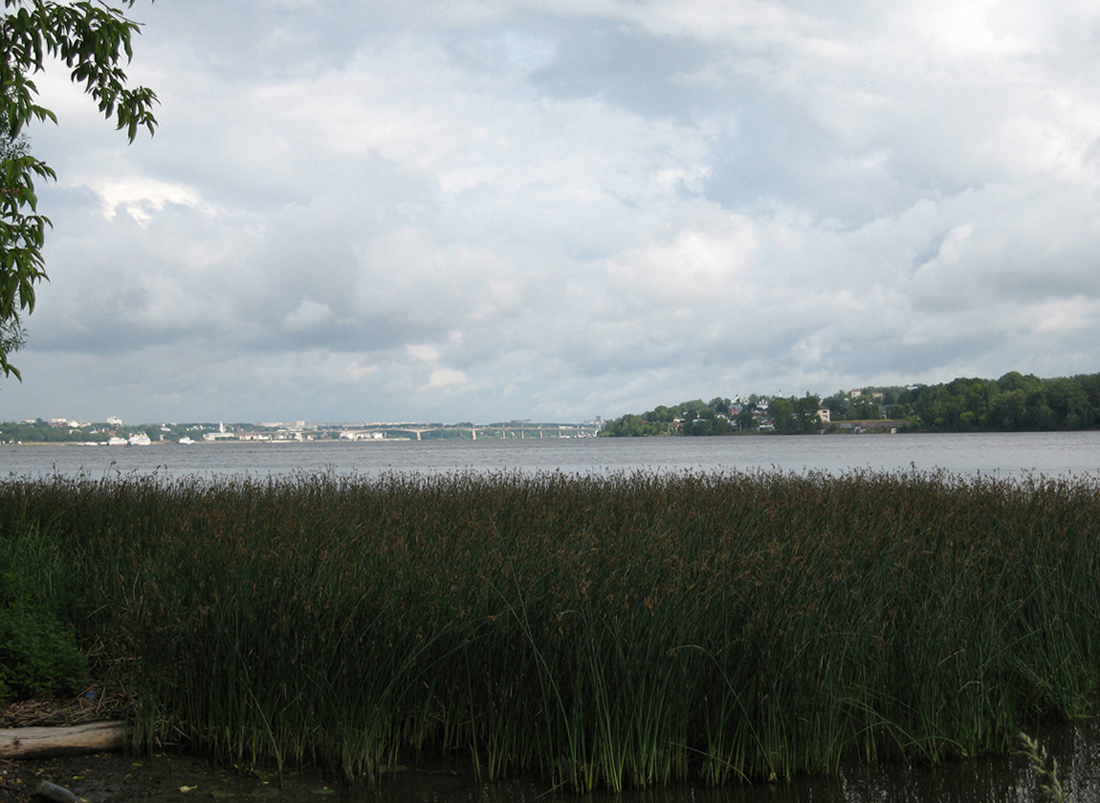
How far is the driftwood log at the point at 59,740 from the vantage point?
4883 mm

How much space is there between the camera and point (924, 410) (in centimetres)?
10481

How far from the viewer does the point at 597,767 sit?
193 inches

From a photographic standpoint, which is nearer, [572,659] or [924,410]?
[572,659]

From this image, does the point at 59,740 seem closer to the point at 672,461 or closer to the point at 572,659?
the point at 572,659

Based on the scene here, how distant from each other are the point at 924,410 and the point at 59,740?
11285 cm

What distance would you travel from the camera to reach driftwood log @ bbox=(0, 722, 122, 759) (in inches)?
192

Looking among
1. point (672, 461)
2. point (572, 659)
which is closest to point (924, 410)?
point (672, 461)

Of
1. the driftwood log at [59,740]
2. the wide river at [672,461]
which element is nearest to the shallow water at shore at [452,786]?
the driftwood log at [59,740]

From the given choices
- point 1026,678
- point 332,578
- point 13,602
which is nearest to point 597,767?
point 332,578

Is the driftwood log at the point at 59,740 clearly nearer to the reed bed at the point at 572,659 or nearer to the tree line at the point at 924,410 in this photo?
the reed bed at the point at 572,659

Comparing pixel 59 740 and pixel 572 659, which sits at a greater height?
pixel 572 659

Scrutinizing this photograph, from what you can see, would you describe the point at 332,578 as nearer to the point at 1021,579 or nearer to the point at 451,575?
the point at 451,575

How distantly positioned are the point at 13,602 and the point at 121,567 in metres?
1.07

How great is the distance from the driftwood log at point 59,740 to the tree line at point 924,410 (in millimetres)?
99985
